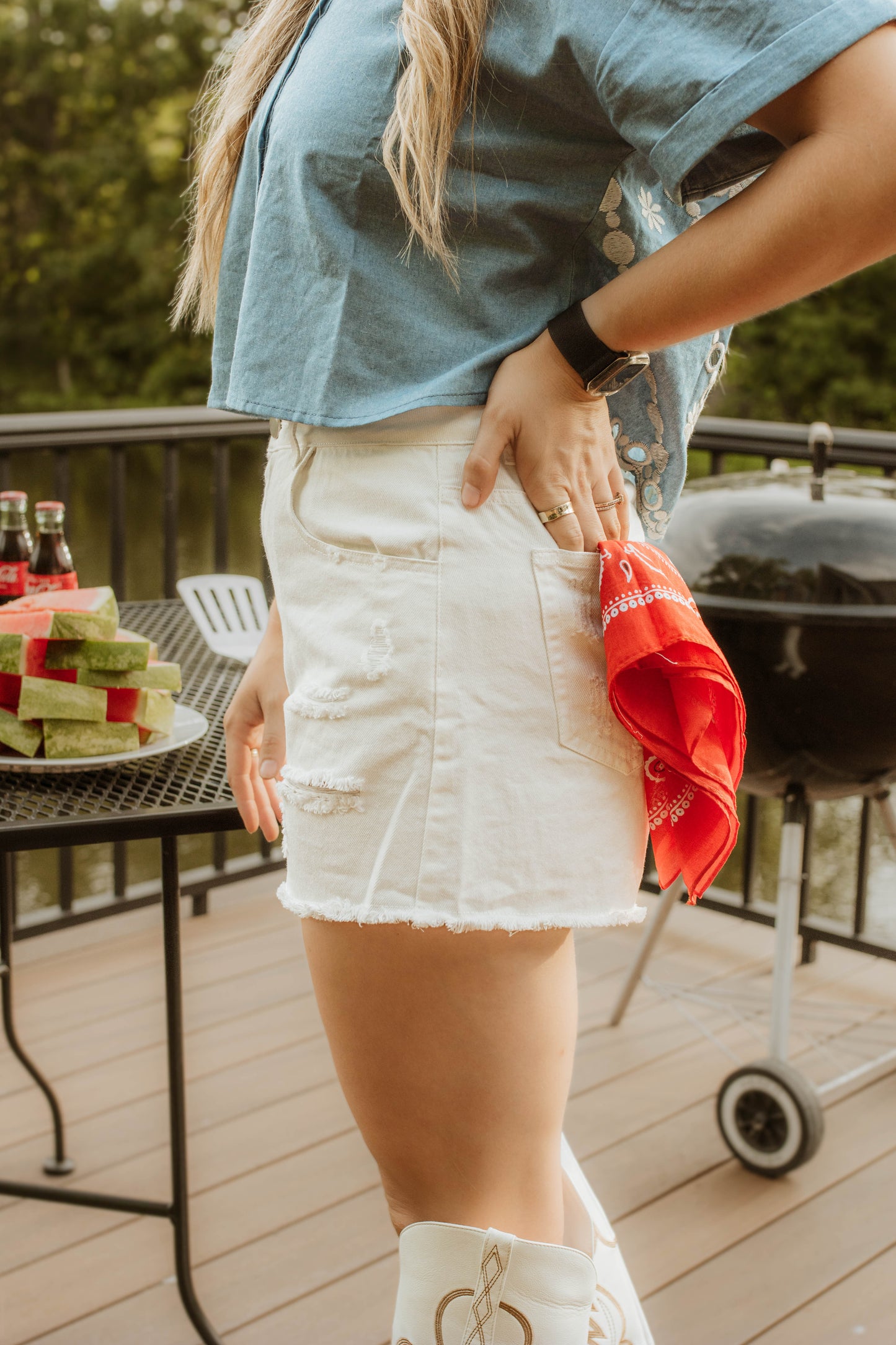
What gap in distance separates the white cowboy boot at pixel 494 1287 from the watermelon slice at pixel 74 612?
659 mm

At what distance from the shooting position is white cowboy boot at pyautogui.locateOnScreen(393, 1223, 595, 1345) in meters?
0.87

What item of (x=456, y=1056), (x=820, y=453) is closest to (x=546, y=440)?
(x=456, y=1056)

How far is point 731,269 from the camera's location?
0.73 metres

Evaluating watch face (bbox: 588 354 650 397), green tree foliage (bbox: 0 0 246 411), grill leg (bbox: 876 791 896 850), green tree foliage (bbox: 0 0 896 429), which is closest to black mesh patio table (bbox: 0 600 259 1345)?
watch face (bbox: 588 354 650 397)

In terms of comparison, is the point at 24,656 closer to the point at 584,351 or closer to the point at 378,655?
the point at 378,655

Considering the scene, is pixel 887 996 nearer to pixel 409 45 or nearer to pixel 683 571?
pixel 683 571

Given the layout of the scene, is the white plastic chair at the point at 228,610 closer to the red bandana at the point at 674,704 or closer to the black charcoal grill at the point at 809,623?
the black charcoal grill at the point at 809,623

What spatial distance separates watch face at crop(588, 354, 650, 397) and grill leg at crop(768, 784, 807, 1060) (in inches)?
46.6

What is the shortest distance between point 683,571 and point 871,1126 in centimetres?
100

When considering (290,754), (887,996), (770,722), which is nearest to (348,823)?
(290,754)

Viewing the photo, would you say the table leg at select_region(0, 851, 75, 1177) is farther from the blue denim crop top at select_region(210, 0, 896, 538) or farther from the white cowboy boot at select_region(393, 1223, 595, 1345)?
the blue denim crop top at select_region(210, 0, 896, 538)

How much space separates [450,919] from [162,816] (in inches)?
16.6

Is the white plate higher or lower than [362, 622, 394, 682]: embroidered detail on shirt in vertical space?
lower

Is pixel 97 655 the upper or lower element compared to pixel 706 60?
lower
